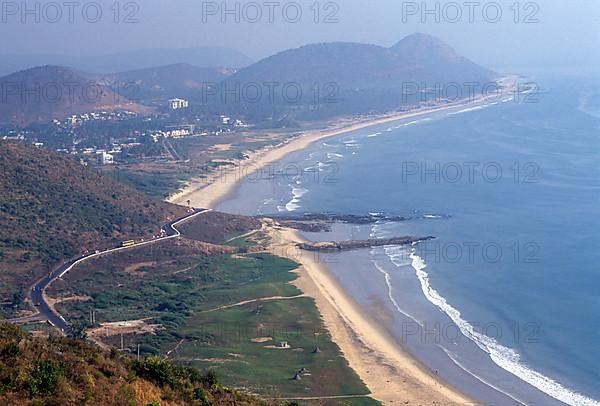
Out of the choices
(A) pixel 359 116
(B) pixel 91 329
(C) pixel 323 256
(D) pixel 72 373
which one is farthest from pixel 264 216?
(A) pixel 359 116

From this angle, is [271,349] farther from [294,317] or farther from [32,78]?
[32,78]

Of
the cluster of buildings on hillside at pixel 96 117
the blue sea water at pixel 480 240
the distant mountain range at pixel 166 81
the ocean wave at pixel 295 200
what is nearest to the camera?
the blue sea water at pixel 480 240

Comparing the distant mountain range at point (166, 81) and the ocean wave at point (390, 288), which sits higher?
the distant mountain range at point (166, 81)

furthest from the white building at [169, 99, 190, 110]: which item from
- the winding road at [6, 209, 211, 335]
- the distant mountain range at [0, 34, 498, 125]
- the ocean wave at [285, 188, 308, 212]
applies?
the winding road at [6, 209, 211, 335]

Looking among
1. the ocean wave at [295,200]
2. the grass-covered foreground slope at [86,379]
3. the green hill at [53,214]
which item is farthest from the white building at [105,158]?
the grass-covered foreground slope at [86,379]

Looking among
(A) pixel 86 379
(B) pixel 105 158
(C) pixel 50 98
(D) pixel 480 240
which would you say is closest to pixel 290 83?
(C) pixel 50 98

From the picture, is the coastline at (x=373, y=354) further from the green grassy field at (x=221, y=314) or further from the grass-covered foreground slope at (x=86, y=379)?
the grass-covered foreground slope at (x=86, y=379)

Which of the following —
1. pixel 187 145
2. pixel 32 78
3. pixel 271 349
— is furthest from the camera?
pixel 32 78
